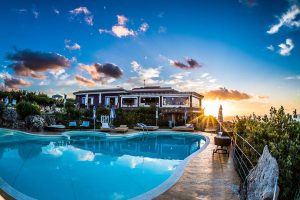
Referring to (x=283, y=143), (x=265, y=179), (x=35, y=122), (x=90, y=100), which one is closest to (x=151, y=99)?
(x=90, y=100)

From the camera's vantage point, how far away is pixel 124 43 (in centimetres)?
2053

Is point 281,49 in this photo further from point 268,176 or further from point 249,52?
point 268,176

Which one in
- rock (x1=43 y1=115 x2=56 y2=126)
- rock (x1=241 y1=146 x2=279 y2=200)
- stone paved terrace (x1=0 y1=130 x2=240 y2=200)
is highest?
rock (x1=43 y1=115 x2=56 y2=126)

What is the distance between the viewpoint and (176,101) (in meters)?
35.3

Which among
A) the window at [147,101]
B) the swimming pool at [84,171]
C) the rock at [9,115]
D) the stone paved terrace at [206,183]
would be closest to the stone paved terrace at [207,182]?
the stone paved terrace at [206,183]

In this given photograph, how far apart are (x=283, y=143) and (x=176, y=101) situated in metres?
30.0

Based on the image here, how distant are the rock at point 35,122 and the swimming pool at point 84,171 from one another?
16.1 ft

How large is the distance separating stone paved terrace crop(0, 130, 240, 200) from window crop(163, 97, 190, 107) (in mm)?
24905

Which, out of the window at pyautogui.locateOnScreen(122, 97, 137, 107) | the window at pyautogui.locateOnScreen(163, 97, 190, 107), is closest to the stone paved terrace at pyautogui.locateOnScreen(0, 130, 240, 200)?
the window at pyautogui.locateOnScreen(163, 97, 190, 107)

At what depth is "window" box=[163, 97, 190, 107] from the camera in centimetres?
3456

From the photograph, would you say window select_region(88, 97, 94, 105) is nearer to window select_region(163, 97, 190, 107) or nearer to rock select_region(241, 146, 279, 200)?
window select_region(163, 97, 190, 107)

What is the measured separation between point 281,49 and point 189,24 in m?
5.99

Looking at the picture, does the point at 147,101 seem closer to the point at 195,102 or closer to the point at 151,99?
the point at 151,99

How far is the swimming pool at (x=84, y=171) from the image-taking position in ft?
23.7
